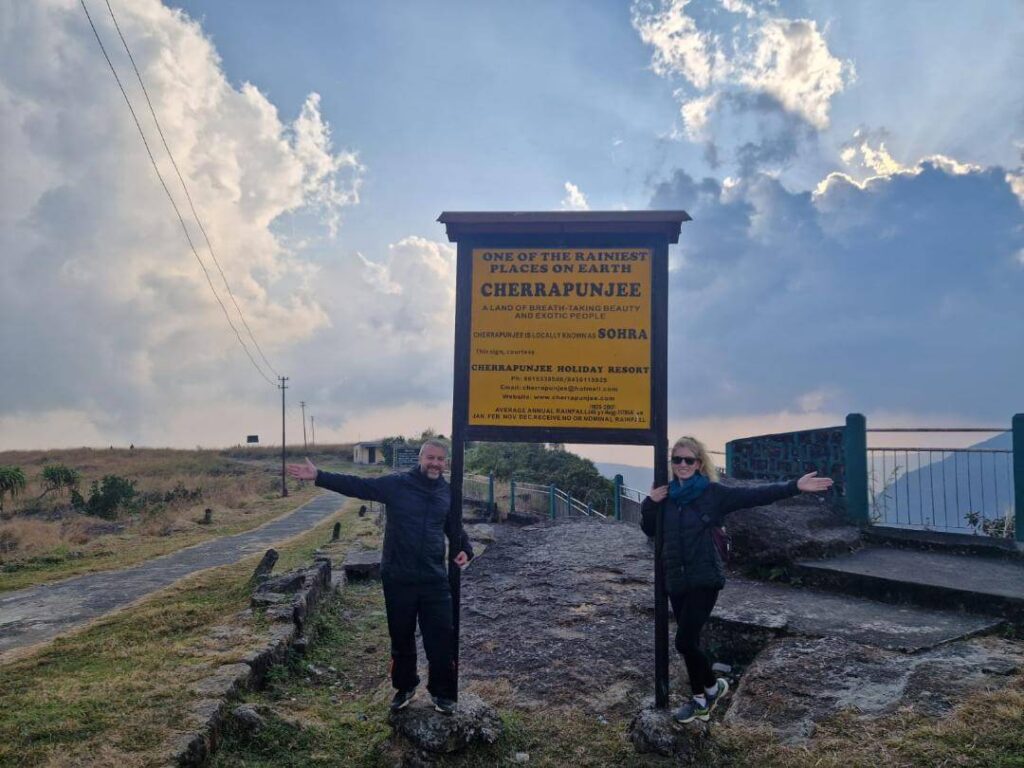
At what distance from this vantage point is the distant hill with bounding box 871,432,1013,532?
30.3 ft

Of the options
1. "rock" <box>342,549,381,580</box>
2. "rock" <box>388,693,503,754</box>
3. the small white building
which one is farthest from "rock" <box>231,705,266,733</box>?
the small white building

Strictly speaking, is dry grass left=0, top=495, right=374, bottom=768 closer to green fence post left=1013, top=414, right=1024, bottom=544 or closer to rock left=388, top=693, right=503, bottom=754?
rock left=388, top=693, right=503, bottom=754

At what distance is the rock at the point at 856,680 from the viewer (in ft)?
14.1

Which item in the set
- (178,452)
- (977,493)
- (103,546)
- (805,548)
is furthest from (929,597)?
(178,452)

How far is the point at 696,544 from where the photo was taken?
Answer: 4.20 m

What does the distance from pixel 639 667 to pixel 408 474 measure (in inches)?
109

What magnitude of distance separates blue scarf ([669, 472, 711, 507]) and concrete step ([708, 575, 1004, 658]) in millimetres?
2317

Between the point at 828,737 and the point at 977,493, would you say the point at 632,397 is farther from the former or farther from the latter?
the point at 977,493

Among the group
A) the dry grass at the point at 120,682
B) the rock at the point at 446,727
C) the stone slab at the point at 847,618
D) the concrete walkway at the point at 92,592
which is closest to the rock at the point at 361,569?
the dry grass at the point at 120,682

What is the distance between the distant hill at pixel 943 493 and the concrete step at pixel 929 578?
3.77 ft

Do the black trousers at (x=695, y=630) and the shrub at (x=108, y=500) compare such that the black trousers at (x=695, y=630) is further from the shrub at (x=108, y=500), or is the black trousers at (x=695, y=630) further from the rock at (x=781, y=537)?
the shrub at (x=108, y=500)

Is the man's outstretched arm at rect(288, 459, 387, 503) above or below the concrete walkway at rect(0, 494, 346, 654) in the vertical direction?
above

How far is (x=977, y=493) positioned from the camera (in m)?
9.48

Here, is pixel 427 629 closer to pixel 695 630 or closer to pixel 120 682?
pixel 695 630
